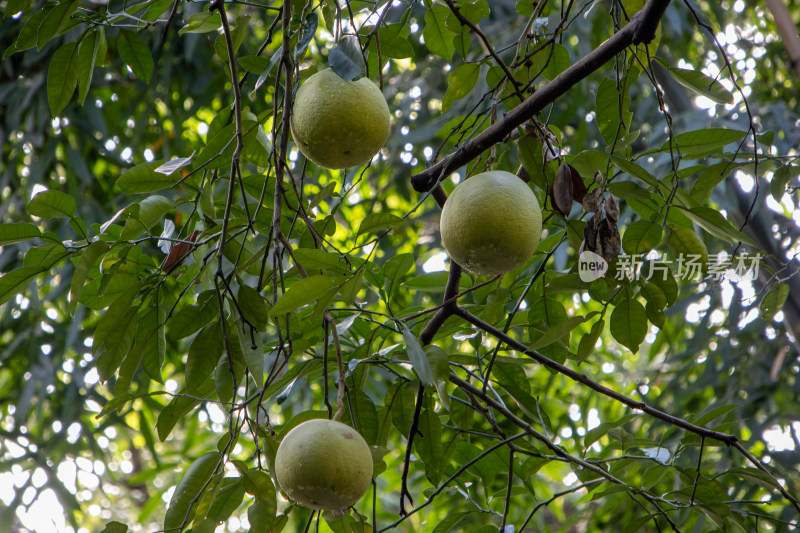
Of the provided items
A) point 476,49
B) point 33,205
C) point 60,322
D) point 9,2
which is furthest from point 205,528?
point 60,322

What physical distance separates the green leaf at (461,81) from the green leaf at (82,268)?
0.50 m

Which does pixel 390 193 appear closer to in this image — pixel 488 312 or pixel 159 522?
pixel 488 312

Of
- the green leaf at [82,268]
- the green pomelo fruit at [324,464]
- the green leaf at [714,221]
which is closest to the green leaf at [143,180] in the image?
the green leaf at [82,268]

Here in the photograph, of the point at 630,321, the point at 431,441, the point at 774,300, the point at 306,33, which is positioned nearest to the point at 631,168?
the point at 630,321

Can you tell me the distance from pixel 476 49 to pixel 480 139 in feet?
5.79

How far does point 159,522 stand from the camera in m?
5.70

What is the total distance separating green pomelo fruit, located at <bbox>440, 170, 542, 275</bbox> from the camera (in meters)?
0.70

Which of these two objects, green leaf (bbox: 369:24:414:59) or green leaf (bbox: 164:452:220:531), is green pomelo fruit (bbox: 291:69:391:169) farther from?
green leaf (bbox: 164:452:220:531)

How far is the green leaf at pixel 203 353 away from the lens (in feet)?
2.83

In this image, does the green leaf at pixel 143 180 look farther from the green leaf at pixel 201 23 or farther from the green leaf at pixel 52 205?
the green leaf at pixel 201 23

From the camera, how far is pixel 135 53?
3.44 ft

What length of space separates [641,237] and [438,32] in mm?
403

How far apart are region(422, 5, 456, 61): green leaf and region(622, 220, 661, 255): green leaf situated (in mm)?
350

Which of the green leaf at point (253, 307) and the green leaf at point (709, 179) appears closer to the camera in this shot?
the green leaf at point (253, 307)
